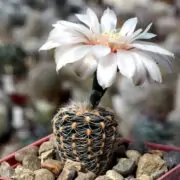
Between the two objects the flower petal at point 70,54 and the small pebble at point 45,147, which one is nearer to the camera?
the flower petal at point 70,54

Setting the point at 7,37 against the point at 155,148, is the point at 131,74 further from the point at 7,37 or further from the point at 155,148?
the point at 7,37

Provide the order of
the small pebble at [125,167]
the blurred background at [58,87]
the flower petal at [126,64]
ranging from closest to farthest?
the flower petal at [126,64], the small pebble at [125,167], the blurred background at [58,87]

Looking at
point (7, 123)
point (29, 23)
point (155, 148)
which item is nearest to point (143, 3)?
point (29, 23)

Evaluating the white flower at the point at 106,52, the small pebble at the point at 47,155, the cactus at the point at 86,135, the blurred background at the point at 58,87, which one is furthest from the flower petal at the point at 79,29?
the blurred background at the point at 58,87

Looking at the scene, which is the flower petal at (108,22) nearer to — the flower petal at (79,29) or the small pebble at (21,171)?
the flower petal at (79,29)

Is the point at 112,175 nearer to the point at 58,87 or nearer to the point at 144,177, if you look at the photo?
the point at 144,177

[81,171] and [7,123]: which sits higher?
[81,171]

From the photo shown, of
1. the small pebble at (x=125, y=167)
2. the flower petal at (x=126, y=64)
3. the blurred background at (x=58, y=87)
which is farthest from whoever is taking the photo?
the blurred background at (x=58, y=87)
